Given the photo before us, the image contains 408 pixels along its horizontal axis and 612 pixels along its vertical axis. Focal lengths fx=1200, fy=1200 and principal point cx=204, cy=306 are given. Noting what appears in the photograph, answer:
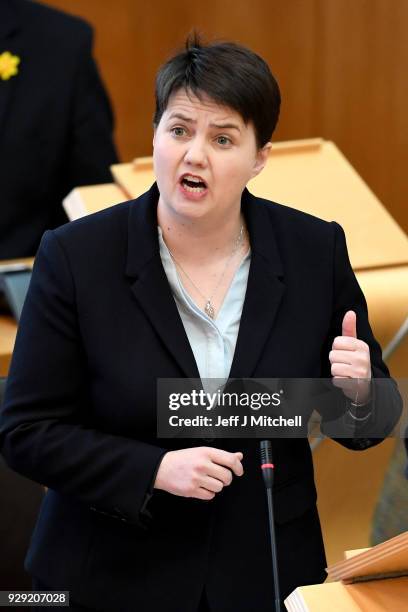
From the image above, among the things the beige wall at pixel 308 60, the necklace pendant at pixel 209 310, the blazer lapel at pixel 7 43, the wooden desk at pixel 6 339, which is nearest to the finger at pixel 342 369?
the necklace pendant at pixel 209 310

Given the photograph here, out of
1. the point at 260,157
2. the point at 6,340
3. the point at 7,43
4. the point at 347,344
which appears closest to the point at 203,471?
the point at 347,344

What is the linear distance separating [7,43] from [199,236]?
5.14ft

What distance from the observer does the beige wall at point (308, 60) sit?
4020mm

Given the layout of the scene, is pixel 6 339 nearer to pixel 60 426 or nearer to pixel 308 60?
pixel 60 426

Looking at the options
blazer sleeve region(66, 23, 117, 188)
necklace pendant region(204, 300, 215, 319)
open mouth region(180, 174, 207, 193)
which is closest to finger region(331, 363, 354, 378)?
necklace pendant region(204, 300, 215, 319)

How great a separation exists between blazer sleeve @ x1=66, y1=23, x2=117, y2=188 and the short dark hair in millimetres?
1425

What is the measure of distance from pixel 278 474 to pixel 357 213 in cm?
87

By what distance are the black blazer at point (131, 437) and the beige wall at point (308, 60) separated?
2.37 meters

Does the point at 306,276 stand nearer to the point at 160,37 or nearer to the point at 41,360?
the point at 41,360

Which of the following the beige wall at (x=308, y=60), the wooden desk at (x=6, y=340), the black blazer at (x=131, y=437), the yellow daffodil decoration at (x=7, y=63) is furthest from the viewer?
the beige wall at (x=308, y=60)

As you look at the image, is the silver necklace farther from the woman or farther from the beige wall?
the beige wall

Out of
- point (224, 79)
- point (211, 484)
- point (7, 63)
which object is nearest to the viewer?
point (211, 484)

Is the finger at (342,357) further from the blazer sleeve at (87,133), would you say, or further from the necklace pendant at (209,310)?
the blazer sleeve at (87,133)

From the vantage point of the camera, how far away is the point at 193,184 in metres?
1.72
